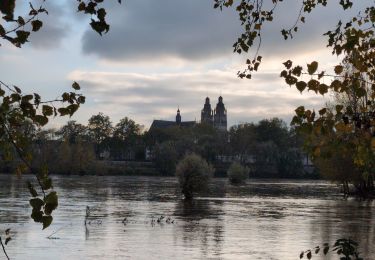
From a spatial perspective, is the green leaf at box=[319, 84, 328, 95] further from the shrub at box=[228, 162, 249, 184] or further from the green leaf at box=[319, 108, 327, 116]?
the shrub at box=[228, 162, 249, 184]

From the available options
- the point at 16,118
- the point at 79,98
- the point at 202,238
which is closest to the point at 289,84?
the point at 79,98

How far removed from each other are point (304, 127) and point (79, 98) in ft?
6.01

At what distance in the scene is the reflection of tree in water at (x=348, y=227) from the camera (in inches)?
881

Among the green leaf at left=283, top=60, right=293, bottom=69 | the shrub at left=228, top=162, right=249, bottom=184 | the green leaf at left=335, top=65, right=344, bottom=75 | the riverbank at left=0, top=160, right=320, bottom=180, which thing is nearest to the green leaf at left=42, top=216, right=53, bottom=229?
the green leaf at left=283, top=60, right=293, bottom=69

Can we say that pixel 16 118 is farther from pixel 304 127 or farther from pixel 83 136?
pixel 83 136

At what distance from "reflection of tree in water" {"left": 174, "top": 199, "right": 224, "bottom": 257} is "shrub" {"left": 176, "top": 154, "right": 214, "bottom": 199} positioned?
737 cm

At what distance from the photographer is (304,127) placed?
4789mm

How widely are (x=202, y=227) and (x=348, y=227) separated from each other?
714 centimetres

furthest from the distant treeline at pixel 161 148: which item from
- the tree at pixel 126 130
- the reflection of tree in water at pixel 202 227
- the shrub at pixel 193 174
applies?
the reflection of tree in water at pixel 202 227

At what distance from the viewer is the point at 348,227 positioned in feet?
92.1

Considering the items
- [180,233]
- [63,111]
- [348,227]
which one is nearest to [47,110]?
[63,111]

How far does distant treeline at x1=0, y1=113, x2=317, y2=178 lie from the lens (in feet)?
430

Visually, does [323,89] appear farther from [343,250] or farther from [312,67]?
[343,250]

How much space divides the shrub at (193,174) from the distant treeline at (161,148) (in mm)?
75676
